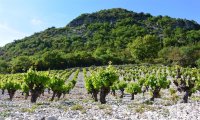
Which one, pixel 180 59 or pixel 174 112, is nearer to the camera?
pixel 174 112

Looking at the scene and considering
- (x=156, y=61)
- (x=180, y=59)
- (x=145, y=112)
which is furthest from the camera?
(x=156, y=61)

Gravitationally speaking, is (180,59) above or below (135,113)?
above

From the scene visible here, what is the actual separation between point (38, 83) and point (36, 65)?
114 meters

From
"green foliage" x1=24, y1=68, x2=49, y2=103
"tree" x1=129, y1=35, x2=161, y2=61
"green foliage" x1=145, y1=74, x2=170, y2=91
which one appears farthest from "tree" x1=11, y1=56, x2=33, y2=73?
"green foliage" x1=24, y1=68, x2=49, y2=103

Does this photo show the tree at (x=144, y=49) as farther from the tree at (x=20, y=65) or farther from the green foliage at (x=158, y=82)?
the green foliage at (x=158, y=82)

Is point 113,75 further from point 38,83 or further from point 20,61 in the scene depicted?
point 20,61

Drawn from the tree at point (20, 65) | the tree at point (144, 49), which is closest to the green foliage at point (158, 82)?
the tree at point (20, 65)

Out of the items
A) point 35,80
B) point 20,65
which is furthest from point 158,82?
point 20,65

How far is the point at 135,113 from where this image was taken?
3191cm

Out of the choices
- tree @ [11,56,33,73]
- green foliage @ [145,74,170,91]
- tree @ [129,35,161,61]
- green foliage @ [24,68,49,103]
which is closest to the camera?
green foliage @ [24,68,49,103]

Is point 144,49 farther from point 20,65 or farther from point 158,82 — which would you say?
point 158,82

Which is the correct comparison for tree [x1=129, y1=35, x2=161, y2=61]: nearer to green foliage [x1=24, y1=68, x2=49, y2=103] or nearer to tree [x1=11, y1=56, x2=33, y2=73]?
tree [x1=11, y1=56, x2=33, y2=73]

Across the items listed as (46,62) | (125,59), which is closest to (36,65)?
(46,62)

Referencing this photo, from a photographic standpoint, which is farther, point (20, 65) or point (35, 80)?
point (20, 65)
